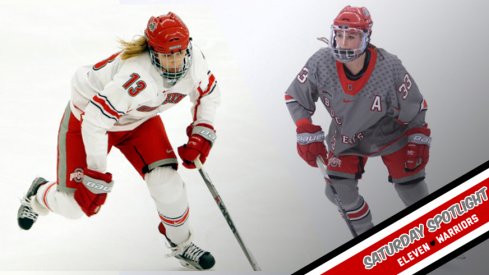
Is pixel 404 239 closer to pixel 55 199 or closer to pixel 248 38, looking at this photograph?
pixel 55 199

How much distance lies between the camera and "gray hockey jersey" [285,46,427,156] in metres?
4.11

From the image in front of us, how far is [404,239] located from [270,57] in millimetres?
2080

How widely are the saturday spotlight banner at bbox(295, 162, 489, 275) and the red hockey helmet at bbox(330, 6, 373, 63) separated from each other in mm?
691

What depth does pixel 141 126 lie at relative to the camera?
165 inches

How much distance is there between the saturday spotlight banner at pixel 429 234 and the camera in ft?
11.8

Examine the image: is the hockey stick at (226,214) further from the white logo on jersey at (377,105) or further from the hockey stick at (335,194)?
the white logo on jersey at (377,105)

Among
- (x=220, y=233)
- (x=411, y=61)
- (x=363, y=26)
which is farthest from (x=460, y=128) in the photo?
(x=220, y=233)

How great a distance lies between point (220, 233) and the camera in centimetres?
463

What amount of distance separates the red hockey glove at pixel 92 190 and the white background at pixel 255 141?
0.38 meters

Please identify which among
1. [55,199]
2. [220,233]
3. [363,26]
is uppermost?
[363,26]

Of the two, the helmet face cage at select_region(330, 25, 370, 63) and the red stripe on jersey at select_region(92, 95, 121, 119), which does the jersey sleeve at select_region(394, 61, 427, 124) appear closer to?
the helmet face cage at select_region(330, 25, 370, 63)

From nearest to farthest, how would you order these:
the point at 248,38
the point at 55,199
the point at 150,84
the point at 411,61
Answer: the point at 150,84 → the point at 55,199 → the point at 411,61 → the point at 248,38

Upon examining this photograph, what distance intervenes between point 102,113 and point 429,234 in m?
1.24

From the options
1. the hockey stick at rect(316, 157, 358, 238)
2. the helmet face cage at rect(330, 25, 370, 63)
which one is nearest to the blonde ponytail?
the helmet face cage at rect(330, 25, 370, 63)
